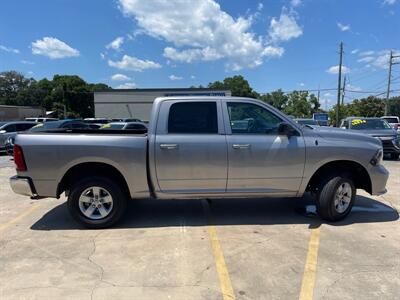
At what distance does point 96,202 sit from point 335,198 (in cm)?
379

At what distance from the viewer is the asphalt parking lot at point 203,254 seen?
340 cm

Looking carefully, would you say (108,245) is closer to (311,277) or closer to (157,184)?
(157,184)

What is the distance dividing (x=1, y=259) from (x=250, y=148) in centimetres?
365

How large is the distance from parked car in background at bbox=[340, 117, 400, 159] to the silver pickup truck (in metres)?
8.92

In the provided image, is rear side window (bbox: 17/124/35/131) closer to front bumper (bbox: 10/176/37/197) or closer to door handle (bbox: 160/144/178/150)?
front bumper (bbox: 10/176/37/197)

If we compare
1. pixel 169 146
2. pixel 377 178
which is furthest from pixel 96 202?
pixel 377 178

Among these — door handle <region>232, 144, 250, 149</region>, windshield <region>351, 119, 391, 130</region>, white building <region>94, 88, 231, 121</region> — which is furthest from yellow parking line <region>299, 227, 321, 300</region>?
white building <region>94, 88, 231, 121</region>

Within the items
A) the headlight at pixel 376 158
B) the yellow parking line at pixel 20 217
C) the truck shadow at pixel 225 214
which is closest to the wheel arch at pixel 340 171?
the headlight at pixel 376 158

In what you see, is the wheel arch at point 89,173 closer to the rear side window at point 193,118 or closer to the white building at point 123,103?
the rear side window at point 193,118

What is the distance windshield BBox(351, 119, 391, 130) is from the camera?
14.0 meters

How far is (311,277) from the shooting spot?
3637mm

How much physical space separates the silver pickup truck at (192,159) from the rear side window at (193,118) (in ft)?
0.05

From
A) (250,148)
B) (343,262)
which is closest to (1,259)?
(250,148)

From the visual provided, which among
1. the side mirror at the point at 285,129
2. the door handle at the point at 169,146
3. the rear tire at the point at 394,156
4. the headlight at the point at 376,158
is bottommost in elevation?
the rear tire at the point at 394,156
